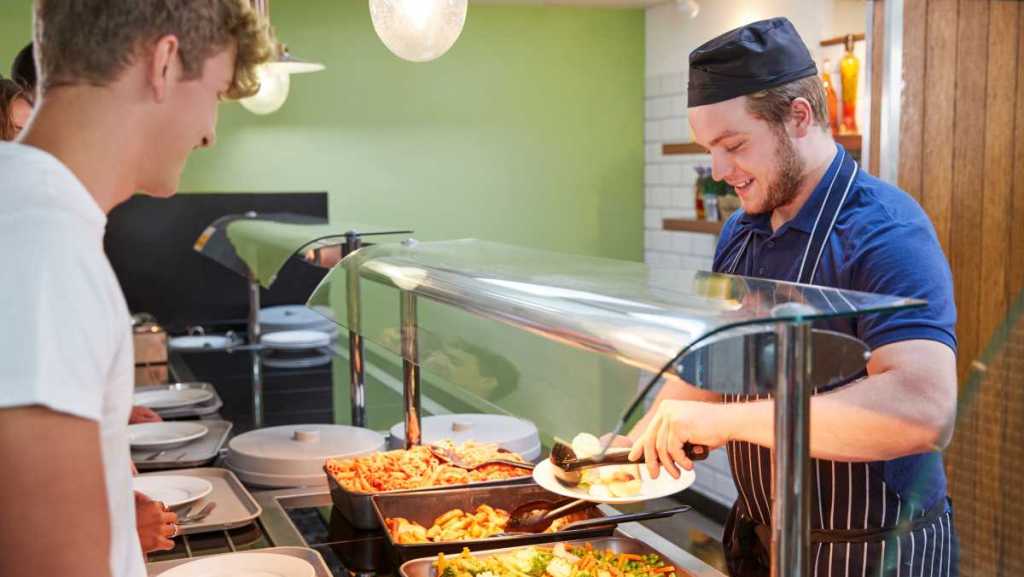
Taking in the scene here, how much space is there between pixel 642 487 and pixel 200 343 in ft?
11.1

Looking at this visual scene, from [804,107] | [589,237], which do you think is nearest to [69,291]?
[804,107]

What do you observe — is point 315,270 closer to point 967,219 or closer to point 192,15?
point 967,219

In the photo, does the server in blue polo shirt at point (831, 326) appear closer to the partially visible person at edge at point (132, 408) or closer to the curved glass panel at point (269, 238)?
the partially visible person at edge at point (132, 408)

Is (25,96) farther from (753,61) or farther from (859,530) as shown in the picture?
(859,530)

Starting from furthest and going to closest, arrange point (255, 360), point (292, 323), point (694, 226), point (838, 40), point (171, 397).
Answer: point (694, 226) → point (292, 323) → point (838, 40) → point (255, 360) → point (171, 397)

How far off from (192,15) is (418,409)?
1.62 metres

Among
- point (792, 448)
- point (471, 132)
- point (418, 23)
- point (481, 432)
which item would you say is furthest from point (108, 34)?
point (471, 132)

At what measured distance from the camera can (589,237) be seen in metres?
6.62

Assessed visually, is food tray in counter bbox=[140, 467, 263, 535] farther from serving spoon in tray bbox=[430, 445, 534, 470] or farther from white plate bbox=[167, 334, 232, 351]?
white plate bbox=[167, 334, 232, 351]

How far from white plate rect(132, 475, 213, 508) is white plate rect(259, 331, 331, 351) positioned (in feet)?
6.55

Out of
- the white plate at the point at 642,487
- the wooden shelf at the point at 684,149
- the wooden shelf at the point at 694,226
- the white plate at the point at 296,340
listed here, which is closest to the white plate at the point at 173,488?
the white plate at the point at 642,487

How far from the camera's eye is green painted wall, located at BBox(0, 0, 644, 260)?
235 inches

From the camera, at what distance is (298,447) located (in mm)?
2611

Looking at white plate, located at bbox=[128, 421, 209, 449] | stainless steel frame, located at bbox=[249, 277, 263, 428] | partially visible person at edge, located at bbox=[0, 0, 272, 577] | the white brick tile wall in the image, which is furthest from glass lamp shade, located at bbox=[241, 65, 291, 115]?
partially visible person at edge, located at bbox=[0, 0, 272, 577]
